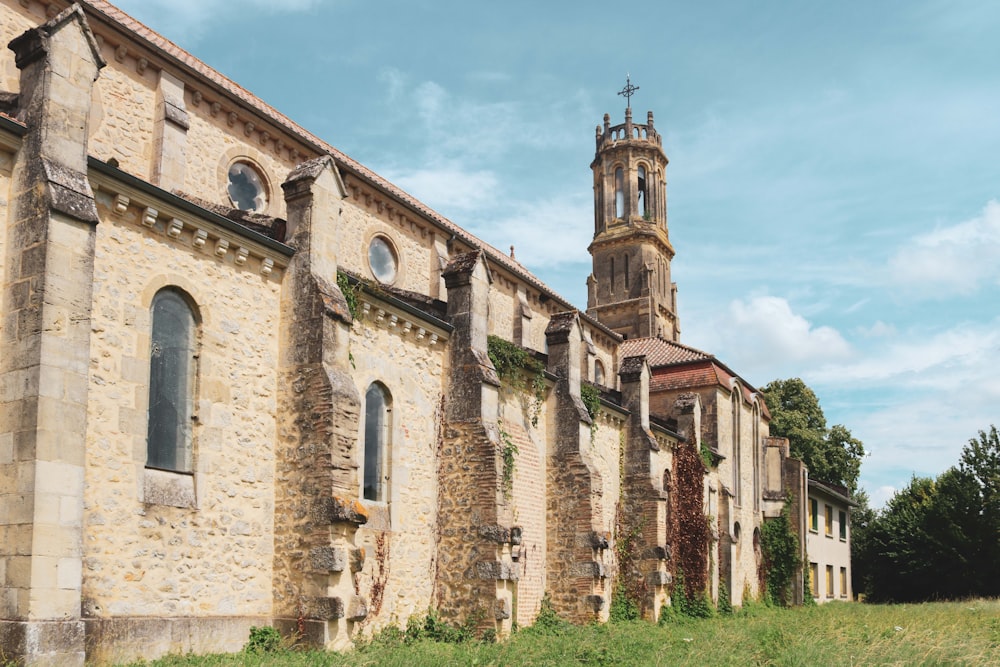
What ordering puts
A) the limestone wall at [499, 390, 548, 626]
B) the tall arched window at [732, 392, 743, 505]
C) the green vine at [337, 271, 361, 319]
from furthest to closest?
1. the tall arched window at [732, 392, 743, 505]
2. the limestone wall at [499, 390, 548, 626]
3. the green vine at [337, 271, 361, 319]

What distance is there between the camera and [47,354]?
9891 millimetres

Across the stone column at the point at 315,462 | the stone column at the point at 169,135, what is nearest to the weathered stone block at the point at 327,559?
the stone column at the point at 315,462

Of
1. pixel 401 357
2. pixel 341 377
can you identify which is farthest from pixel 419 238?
pixel 341 377

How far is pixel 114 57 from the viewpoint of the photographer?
57.3 ft

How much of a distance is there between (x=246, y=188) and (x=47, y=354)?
35.9 feet

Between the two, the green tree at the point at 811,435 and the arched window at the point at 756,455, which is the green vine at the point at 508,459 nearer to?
the arched window at the point at 756,455

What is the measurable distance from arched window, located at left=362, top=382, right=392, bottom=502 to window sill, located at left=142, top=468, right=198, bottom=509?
13.6 feet

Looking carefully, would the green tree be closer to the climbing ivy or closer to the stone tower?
the stone tower

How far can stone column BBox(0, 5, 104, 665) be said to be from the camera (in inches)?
373

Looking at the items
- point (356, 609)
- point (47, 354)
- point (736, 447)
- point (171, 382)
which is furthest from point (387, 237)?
point (736, 447)

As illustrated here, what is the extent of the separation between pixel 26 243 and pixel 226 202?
30.7 ft

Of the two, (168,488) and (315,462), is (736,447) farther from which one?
(168,488)

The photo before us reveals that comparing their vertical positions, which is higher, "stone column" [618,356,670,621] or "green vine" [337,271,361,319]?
"green vine" [337,271,361,319]

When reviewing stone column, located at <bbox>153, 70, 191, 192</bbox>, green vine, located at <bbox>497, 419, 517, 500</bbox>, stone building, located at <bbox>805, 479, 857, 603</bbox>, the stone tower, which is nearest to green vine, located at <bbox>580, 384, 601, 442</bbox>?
green vine, located at <bbox>497, 419, 517, 500</bbox>
